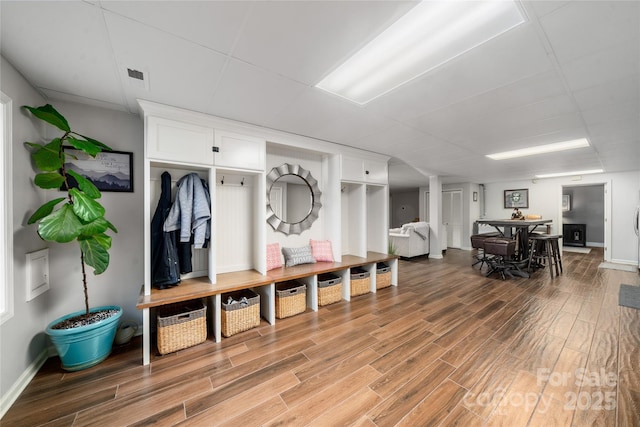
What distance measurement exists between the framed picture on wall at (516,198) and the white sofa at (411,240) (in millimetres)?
3546

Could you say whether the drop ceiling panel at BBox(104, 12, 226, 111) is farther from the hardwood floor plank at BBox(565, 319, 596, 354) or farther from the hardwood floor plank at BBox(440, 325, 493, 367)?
the hardwood floor plank at BBox(565, 319, 596, 354)

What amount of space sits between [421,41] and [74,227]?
8.72ft

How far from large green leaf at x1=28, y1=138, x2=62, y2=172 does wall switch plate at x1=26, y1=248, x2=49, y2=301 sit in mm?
669

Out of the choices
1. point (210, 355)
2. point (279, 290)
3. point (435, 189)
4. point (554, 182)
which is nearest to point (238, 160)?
point (279, 290)

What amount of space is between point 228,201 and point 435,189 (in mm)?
5535

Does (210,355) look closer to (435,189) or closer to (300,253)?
(300,253)

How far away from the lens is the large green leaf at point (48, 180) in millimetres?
1710

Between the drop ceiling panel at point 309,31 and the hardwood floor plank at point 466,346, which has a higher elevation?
the drop ceiling panel at point 309,31

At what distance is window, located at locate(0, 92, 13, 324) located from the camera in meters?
1.53

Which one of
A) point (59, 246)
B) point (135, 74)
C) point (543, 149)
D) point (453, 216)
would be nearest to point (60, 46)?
point (135, 74)

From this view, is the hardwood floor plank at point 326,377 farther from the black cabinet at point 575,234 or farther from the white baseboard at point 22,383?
the black cabinet at point 575,234

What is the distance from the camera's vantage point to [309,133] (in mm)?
2963

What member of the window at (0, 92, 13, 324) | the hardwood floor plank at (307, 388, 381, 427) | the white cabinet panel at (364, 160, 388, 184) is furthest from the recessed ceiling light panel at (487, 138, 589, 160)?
the window at (0, 92, 13, 324)

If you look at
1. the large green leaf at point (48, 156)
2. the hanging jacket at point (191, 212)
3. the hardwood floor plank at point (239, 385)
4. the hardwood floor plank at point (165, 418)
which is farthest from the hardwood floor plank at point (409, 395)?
the large green leaf at point (48, 156)
